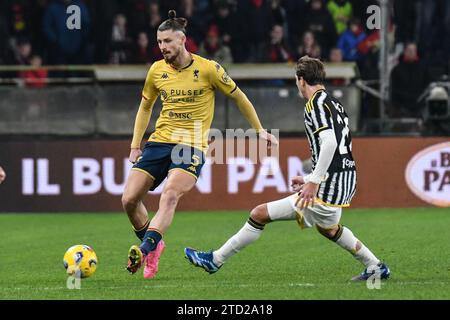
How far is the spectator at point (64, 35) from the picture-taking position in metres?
18.5

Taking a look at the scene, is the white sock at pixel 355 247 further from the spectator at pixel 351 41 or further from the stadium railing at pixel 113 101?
the spectator at pixel 351 41

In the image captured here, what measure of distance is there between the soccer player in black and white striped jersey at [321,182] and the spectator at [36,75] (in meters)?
9.09

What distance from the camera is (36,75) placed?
18.0 m

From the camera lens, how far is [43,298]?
8297 mm

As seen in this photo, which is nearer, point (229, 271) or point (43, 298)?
point (43, 298)

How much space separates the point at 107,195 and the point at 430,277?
892cm

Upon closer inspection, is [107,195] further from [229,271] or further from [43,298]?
[43,298]

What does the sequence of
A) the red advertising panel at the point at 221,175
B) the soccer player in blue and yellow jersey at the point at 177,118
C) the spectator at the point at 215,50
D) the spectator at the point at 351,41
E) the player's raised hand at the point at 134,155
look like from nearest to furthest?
the soccer player in blue and yellow jersey at the point at 177,118, the player's raised hand at the point at 134,155, the red advertising panel at the point at 221,175, the spectator at the point at 215,50, the spectator at the point at 351,41

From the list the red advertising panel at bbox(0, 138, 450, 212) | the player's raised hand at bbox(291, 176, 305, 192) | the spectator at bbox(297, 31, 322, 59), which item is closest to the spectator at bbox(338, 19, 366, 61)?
the spectator at bbox(297, 31, 322, 59)

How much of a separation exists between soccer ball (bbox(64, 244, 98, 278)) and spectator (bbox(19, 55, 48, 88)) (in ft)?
27.7

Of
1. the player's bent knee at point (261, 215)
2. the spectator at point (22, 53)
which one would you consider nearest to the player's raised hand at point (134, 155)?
the player's bent knee at point (261, 215)

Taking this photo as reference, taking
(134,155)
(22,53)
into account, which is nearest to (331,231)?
(134,155)
